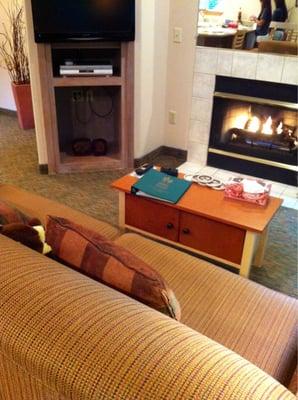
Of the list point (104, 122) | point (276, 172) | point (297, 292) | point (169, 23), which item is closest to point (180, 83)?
point (169, 23)

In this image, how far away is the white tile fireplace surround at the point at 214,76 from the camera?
9.71ft

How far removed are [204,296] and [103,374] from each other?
77cm

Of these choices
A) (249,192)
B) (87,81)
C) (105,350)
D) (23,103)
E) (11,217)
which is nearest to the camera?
(105,350)

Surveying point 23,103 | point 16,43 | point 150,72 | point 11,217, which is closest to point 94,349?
point 11,217

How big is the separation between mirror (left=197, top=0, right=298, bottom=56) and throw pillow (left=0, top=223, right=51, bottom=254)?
2.50 metres

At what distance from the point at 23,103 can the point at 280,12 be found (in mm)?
2755

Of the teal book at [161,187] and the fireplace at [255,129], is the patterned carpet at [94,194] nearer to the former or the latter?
the fireplace at [255,129]

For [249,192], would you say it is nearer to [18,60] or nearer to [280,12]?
[280,12]

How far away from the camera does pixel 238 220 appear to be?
6.05 feet

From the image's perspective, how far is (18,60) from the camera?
4250 millimetres

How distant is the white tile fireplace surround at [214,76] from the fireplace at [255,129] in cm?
5

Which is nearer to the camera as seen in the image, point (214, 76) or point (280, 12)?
point (280, 12)

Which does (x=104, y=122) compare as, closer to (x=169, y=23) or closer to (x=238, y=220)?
(x=169, y=23)

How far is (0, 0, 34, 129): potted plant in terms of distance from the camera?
4.22m
